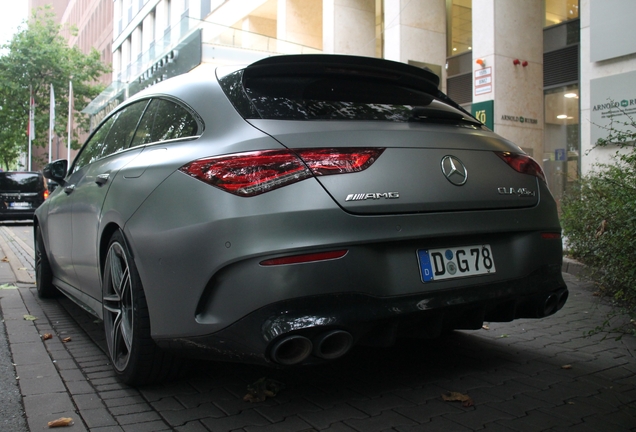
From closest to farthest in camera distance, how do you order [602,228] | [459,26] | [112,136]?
[112,136]
[602,228]
[459,26]

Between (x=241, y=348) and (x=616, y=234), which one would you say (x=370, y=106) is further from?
(x=616, y=234)

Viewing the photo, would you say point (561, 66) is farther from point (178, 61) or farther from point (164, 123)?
point (164, 123)

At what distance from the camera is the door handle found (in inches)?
148

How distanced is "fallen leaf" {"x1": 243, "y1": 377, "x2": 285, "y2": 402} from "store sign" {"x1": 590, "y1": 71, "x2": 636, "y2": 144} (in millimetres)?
9576

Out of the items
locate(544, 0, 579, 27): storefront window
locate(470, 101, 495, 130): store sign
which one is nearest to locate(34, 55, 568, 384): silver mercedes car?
locate(470, 101, 495, 130): store sign

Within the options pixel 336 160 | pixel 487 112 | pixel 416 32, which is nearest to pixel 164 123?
pixel 336 160

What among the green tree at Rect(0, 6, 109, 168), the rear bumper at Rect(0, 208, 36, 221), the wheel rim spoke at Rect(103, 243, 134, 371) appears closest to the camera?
the wheel rim spoke at Rect(103, 243, 134, 371)

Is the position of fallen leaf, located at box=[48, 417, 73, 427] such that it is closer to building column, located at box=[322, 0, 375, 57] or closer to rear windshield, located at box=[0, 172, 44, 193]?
building column, located at box=[322, 0, 375, 57]

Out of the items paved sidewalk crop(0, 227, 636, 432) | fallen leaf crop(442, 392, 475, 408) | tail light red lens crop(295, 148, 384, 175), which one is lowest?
paved sidewalk crop(0, 227, 636, 432)

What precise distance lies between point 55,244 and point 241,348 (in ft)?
10.2

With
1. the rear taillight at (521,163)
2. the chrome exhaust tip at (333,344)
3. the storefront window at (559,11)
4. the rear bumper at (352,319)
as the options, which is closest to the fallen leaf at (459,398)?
the rear bumper at (352,319)

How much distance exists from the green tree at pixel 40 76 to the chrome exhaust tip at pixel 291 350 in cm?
4427

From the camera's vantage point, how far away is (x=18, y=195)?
20375 millimetres

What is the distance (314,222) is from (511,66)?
13.4m
